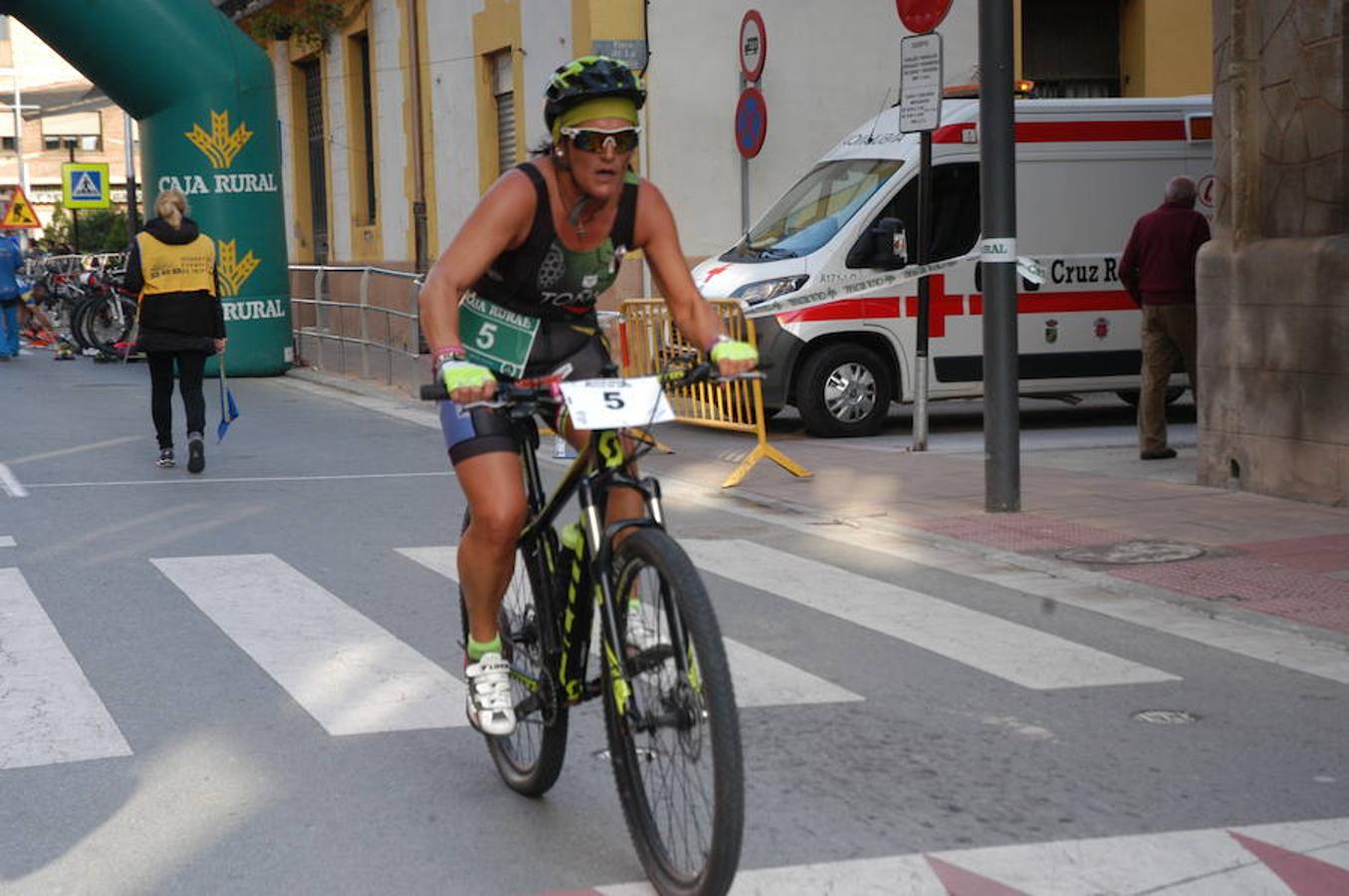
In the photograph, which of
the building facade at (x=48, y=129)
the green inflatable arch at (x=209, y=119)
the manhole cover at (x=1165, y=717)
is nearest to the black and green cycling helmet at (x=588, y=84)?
the manhole cover at (x=1165, y=717)

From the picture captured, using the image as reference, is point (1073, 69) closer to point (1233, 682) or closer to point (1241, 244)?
point (1241, 244)

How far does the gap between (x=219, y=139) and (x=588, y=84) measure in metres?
18.3

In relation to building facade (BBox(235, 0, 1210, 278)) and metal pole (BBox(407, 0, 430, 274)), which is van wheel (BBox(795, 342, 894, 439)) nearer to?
building facade (BBox(235, 0, 1210, 278))

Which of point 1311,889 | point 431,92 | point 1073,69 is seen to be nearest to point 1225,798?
point 1311,889

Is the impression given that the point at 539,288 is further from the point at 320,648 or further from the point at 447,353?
the point at 320,648

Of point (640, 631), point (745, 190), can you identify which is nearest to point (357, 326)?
point (745, 190)

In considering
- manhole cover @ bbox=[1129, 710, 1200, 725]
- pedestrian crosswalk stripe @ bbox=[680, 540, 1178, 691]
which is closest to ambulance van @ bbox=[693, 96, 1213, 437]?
pedestrian crosswalk stripe @ bbox=[680, 540, 1178, 691]

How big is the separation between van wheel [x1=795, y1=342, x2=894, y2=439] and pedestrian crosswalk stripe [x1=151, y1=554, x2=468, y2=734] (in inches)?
253

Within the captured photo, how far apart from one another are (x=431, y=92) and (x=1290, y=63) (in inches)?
676

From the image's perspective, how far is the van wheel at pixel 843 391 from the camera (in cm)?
1477

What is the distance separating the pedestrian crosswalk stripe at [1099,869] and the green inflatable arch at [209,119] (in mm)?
18213

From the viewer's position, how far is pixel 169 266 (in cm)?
1268

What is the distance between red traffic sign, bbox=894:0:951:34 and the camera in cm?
1301

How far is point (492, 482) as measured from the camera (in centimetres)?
472
